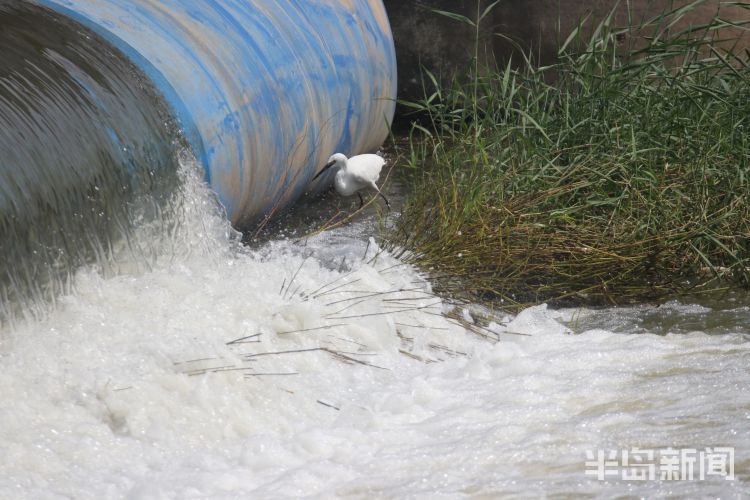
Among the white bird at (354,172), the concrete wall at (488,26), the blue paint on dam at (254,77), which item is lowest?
the white bird at (354,172)

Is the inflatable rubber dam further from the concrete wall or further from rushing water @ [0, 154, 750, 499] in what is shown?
the concrete wall

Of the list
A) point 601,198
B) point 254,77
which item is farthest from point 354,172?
point 601,198

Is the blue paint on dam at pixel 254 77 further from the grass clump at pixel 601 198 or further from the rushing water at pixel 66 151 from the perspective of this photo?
the grass clump at pixel 601 198

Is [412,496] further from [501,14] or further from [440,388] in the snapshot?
[501,14]

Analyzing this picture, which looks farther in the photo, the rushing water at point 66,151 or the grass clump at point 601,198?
the grass clump at point 601,198

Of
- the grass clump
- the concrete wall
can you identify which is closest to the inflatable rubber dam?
the grass clump

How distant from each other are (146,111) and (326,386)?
54.1 inches

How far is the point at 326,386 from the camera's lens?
3.89m

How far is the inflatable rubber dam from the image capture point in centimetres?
383

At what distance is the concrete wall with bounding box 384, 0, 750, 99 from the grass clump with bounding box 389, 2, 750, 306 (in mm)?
2473

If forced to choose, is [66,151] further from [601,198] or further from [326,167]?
[326,167]

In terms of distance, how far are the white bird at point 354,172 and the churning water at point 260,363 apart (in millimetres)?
1450

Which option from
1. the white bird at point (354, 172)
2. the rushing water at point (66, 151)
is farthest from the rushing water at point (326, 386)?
the white bird at point (354, 172)

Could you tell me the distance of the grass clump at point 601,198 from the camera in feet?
16.5
